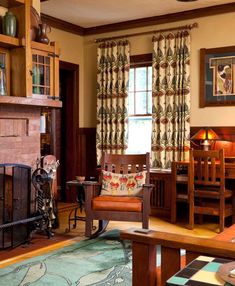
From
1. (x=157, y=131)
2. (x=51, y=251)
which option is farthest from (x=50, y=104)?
(x=157, y=131)

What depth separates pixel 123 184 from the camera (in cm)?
438

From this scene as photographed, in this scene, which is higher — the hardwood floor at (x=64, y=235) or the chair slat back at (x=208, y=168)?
the chair slat back at (x=208, y=168)

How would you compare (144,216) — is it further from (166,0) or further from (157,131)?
(166,0)

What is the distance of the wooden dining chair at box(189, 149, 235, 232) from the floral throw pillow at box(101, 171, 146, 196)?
2.34ft

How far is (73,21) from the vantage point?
6074mm

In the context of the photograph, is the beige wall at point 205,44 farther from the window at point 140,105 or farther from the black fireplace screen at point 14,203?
the black fireplace screen at point 14,203

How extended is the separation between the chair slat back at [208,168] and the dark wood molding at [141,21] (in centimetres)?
202

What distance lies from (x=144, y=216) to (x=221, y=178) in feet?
3.52

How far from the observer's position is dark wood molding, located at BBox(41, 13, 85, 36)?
18.9 ft

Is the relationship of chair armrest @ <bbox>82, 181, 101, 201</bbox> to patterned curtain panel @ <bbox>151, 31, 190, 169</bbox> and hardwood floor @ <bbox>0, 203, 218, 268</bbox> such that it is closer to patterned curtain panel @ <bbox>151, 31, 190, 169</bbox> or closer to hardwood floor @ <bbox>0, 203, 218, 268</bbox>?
hardwood floor @ <bbox>0, 203, 218, 268</bbox>

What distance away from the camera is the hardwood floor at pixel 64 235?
371 cm

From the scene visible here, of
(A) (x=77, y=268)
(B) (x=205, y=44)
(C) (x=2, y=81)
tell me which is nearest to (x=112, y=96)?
(B) (x=205, y=44)

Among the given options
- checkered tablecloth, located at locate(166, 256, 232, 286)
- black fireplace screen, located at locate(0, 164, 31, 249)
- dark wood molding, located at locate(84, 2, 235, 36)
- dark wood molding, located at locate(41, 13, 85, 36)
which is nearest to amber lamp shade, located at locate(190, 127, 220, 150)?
dark wood molding, located at locate(84, 2, 235, 36)

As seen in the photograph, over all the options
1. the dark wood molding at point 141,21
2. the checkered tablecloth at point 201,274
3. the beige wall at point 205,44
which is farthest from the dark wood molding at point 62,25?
the checkered tablecloth at point 201,274
